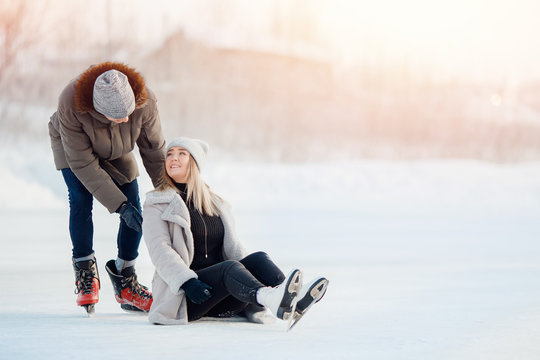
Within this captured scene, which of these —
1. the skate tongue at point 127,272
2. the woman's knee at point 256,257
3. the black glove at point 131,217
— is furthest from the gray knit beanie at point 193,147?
the skate tongue at point 127,272

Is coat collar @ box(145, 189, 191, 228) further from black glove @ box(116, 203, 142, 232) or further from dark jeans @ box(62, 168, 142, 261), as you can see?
dark jeans @ box(62, 168, 142, 261)

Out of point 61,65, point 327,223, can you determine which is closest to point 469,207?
point 327,223

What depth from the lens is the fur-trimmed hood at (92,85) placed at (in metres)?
2.17

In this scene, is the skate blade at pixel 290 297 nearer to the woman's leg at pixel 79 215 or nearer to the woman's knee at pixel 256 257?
the woman's knee at pixel 256 257

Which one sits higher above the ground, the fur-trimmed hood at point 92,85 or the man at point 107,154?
the fur-trimmed hood at point 92,85

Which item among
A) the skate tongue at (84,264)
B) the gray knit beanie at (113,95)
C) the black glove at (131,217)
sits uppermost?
the gray knit beanie at (113,95)

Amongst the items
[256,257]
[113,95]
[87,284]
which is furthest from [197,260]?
[113,95]

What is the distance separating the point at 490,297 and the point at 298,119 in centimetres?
1569

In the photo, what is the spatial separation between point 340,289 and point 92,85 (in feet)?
5.00

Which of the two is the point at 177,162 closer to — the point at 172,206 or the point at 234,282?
the point at 172,206

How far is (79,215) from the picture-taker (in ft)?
7.79

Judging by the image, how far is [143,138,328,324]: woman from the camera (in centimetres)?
196

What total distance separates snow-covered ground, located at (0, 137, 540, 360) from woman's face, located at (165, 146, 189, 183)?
1.57ft

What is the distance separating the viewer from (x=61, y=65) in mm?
15312
